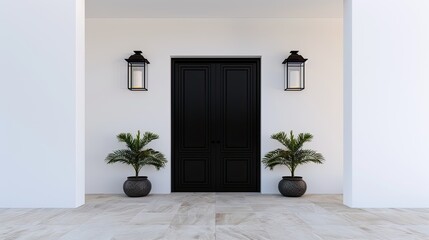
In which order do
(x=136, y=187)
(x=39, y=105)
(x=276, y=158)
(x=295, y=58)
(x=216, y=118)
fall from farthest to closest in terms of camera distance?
(x=216, y=118) → (x=295, y=58) → (x=276, y=158) → (x=136, y=187) → (x=39, y=105)

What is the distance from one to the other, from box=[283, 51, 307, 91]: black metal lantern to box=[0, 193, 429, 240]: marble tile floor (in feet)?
6.79

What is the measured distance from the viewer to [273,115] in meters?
7.49

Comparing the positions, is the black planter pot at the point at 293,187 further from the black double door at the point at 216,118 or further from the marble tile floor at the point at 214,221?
the black double door at the point at 216,118

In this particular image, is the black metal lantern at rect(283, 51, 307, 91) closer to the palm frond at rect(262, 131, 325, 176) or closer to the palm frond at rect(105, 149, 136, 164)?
the palm frond at rect(262, 131, 325, 176)

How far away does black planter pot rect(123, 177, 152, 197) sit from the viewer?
6809 mm

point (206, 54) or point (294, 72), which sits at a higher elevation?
point (206, 54)

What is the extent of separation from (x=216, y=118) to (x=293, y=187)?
75.0 inches

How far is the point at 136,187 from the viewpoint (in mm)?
6809

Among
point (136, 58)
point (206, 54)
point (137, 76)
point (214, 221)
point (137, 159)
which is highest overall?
point (206, 54)

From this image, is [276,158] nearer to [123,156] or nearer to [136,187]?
[136,187]

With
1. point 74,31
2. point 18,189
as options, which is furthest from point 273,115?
point 18,189

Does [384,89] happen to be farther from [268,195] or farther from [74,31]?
[74,31]

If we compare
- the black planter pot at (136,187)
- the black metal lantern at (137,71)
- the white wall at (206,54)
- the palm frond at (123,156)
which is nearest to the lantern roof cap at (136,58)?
the black metal lantern at (137,71)

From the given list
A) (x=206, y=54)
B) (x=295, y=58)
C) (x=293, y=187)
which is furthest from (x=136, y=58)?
(x=293, y=187)
